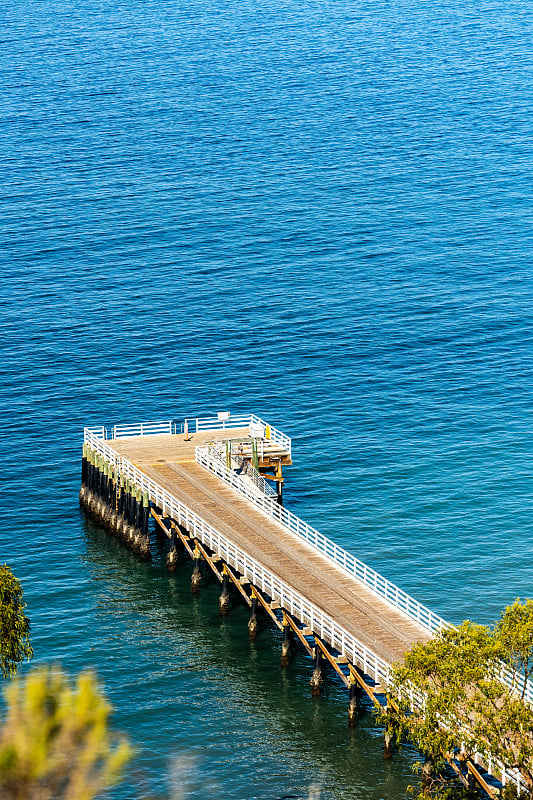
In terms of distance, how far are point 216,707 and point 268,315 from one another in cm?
5244

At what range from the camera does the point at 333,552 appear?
201 ft


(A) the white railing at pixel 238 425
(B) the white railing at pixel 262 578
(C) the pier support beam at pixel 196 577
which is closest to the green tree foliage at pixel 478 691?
(B) the white railing at pixel 262 578

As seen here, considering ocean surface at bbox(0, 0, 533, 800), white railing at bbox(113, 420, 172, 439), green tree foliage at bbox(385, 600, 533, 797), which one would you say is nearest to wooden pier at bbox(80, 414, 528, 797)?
white railing at bbox(113, 420, 172, 439)

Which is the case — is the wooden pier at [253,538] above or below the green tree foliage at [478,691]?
below

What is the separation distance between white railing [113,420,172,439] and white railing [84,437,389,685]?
14.0 ft

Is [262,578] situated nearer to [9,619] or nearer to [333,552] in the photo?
[333,552]

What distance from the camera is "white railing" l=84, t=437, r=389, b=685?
48812 mm

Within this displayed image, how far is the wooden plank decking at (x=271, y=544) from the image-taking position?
52125mm

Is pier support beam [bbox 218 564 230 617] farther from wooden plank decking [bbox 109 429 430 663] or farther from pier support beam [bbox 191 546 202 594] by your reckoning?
pier support beam [bbox 191 546 202 594]

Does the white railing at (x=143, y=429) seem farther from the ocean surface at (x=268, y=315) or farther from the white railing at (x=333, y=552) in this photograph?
the white railing at (x=333, y=552)

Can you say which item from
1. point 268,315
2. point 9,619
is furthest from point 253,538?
point 268,315

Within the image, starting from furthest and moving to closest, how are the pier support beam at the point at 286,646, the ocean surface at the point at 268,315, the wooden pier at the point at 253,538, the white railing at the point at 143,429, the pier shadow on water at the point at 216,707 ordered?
the white railing at the point at 143,429 < the ocean surface at the point at 268,315 < the pier support beam at the point at 286,646 < the wooden pier at the point at 253,538 < the pier shadow on water at the point at 216,707

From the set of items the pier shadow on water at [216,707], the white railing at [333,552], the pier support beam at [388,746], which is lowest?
the pier shadow on water at [216,707]

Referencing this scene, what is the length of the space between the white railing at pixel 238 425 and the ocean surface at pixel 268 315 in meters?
2.92
